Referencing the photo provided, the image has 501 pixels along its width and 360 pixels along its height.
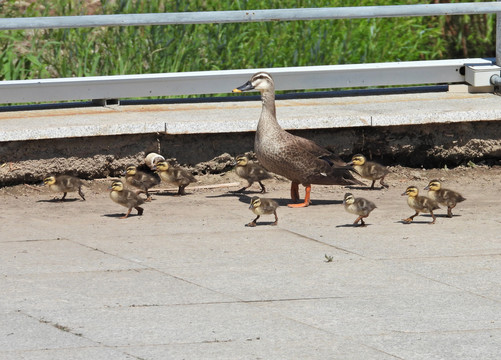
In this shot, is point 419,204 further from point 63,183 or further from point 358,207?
point 63,183

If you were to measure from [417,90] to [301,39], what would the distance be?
7.60ft

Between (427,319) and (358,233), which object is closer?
(427,319)

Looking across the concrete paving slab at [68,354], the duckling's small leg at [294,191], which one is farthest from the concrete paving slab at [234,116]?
the concrete paving slab at [68,354]

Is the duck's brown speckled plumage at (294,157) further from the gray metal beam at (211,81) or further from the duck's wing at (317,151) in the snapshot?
the gray metal beam at (211,81)

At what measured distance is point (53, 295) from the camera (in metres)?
6.87

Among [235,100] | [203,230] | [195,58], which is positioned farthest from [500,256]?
[195,58]

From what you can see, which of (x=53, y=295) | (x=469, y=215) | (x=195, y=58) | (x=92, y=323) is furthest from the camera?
(x=195, y=58)

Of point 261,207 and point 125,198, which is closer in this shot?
point 261,207

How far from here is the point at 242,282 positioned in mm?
7227

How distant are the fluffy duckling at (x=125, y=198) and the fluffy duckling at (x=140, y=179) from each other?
28.2 inches

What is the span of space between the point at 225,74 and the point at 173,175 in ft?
6.95

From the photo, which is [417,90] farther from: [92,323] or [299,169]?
[92,323]

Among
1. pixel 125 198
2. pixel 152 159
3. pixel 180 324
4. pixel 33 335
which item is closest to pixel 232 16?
pixel 152 159

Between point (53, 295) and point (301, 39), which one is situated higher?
point (301, 39)
